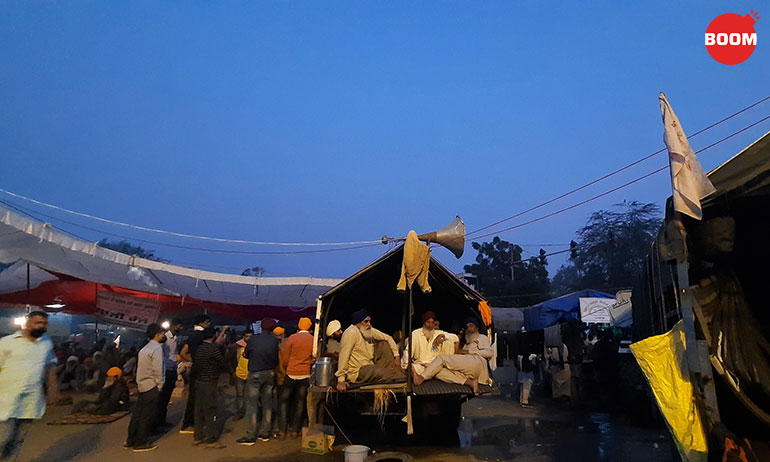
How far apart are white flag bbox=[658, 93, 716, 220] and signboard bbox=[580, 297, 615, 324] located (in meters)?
11.5

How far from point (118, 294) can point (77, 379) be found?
2.47 m

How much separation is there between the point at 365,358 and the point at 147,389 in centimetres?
309

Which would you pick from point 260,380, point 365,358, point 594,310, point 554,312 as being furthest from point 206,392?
point 594,310

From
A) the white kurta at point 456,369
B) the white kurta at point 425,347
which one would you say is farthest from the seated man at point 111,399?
the white kurta at point 456,369

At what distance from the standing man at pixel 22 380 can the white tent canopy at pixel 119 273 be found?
175 inches

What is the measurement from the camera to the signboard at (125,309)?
42.7 feet

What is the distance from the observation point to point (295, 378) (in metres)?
7.43

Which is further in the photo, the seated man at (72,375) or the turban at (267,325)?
the seated man at (72,375)

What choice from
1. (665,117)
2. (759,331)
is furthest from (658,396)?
(665,117)

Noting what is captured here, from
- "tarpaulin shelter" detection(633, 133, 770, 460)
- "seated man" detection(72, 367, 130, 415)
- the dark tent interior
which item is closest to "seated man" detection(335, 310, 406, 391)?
the dark tent interior

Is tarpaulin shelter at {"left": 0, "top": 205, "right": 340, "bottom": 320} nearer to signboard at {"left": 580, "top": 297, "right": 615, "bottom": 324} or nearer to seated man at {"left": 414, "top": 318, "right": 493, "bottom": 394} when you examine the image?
seated man at {"left": 414, "top": 318, "right": 493, "bottom": 394}

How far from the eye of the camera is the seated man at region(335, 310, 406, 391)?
257 inches

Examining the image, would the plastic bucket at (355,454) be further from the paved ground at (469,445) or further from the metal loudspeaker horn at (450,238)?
the metal loudspeaker horn at (450,238)

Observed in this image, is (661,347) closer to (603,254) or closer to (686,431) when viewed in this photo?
(686,431)
